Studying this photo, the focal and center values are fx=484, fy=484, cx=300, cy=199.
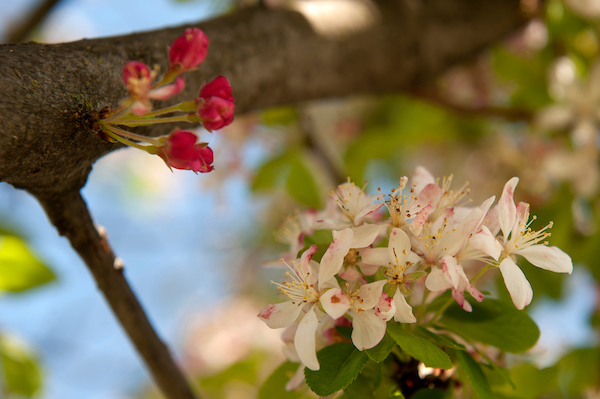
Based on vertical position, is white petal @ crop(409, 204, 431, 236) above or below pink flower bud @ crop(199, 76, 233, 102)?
below

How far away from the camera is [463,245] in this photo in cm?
52

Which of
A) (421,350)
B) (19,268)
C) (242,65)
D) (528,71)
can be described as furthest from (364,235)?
(528,71)

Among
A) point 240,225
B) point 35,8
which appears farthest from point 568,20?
point 240,225

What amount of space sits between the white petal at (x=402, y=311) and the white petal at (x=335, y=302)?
2.2 inches

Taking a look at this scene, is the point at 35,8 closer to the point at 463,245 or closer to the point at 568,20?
the point at 463,245

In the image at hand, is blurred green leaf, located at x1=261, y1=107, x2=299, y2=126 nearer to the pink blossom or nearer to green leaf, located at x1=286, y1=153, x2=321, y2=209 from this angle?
green leaf, located at x1=286, y1=153, x2=321, y2=209

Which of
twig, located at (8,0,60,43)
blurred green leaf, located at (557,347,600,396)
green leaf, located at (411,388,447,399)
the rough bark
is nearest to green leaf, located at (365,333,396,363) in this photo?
green leaf, located at (411,388,447,399)

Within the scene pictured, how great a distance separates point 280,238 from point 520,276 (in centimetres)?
35

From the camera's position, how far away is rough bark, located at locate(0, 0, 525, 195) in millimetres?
474

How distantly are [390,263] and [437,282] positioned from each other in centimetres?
5

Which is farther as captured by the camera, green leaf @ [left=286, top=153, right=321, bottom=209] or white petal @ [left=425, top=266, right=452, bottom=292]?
green leaf @ [left=286, top=153, right=321, bottom=209]

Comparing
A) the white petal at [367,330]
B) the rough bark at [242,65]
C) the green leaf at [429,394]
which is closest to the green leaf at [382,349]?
the white petal at [367,330]

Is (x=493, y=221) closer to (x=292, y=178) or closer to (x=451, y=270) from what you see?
(x=451, y=270)

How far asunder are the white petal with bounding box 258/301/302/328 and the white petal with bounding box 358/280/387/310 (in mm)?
73
